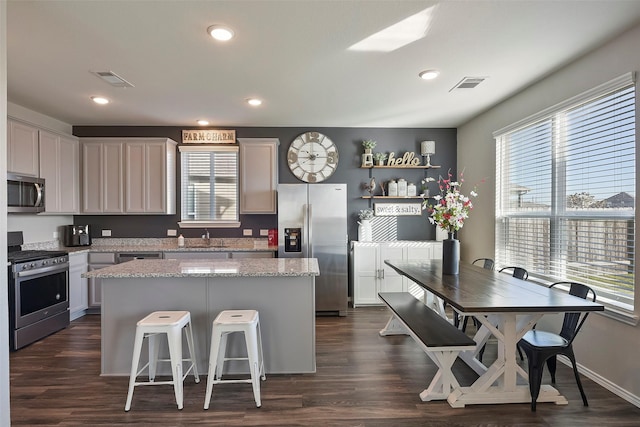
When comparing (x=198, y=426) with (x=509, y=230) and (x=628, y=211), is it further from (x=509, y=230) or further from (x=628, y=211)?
(x=509, y=230)

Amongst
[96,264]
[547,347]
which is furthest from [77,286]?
[547,347]

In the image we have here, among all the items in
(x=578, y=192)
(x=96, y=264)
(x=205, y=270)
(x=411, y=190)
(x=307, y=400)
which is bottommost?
(x=307, y=400)

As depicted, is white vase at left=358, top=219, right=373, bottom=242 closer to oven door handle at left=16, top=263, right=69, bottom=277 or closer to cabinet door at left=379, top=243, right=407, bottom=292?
cabinet door at left=379, top=243, right=407, bottom=292

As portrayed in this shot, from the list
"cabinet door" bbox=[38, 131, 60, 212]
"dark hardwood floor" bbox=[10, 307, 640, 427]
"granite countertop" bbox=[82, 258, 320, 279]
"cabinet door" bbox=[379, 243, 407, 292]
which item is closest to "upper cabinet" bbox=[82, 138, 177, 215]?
"cabinet door" bbox=[38, 131, 60, 212]

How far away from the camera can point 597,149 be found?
2809 millimetres

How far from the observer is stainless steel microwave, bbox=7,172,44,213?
12.3 feet

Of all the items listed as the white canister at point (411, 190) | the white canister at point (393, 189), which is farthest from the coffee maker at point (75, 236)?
the white canister at point (411, 190)

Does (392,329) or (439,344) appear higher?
(439,344)

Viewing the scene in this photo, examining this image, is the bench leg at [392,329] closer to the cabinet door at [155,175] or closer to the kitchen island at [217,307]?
the kitchen island at [217,307]

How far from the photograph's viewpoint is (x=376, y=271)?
4.84 metres

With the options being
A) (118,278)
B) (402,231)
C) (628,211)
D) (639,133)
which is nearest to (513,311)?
(628,211)

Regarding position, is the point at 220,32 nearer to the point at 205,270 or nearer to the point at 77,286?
the point at 205,270

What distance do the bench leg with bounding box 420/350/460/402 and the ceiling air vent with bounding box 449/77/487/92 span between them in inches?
97.4

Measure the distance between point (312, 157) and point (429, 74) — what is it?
238 cm
